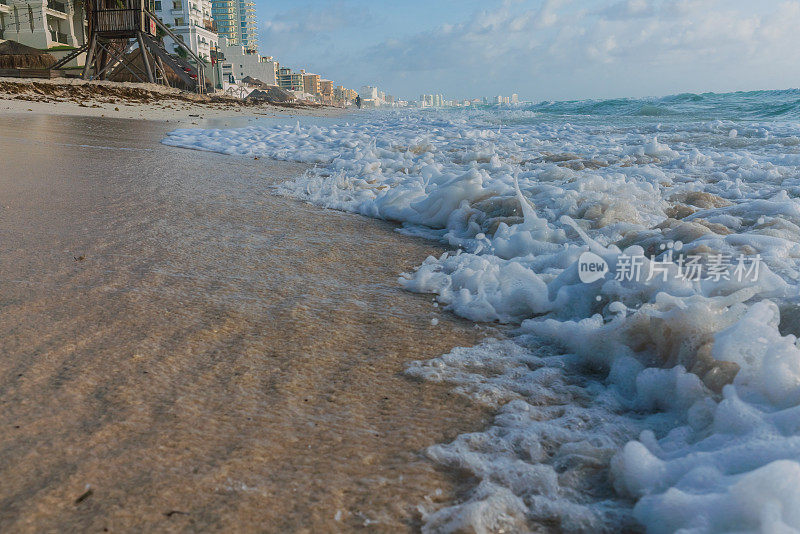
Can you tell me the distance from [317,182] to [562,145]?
412 cm

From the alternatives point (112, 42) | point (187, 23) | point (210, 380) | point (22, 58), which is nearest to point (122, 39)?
point (112, 42)

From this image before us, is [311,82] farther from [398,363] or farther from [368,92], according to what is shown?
[398,363]

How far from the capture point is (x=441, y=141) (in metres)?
8.10

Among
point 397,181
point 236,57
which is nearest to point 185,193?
point 397,181

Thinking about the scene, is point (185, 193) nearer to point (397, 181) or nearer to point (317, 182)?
point (317, 182)

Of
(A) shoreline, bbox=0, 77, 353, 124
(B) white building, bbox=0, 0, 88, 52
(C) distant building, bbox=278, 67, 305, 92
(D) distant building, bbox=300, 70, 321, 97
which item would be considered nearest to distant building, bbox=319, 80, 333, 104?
(D) distant building, bbox=300, 70, 321, 97

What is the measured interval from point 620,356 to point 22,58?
95.1 ft

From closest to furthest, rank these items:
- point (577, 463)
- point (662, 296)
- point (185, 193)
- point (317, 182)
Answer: point (577, 463) < point (662, 296) < point (185, 193) < point (317, 182)

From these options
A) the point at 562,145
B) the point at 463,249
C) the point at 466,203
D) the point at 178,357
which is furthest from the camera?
the point at 562,145

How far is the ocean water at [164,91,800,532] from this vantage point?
0.96 metres

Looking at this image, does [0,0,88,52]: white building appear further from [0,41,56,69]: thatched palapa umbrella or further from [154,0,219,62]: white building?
[154,0,219,62]: white building

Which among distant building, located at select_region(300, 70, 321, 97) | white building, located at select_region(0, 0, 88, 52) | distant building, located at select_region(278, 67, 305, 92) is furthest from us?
distant building, located at select_region(300, 70, 321, 97)

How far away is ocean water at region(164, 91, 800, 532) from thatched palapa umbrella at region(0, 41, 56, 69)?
26506mm

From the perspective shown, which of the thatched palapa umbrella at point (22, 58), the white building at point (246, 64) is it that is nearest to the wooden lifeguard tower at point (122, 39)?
the thatched palapa umbrella at point (22, 58)
